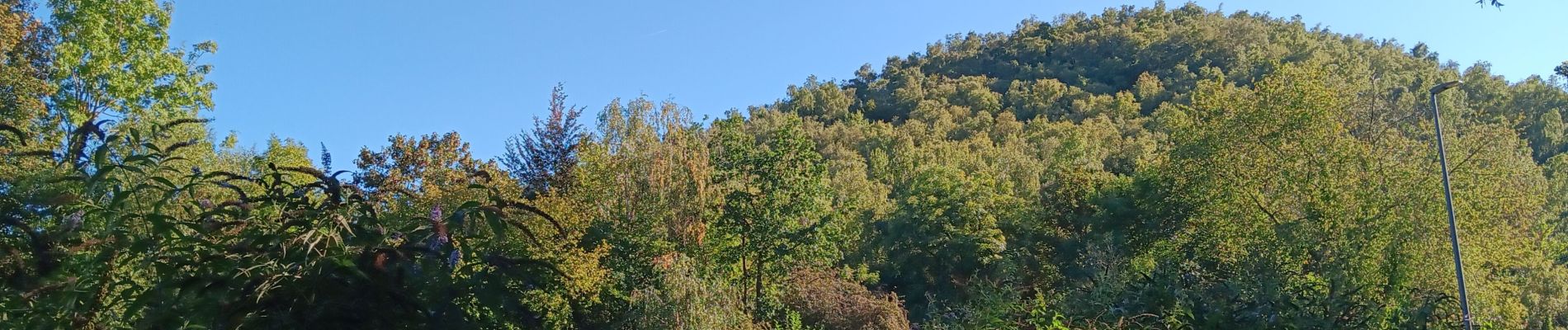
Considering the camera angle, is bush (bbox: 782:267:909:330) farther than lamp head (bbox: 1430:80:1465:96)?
Yes

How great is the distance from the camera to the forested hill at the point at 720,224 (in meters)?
3.24

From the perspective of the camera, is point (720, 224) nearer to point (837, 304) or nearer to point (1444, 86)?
point (837, 304)

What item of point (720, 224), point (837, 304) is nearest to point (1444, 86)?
point (837, 304)

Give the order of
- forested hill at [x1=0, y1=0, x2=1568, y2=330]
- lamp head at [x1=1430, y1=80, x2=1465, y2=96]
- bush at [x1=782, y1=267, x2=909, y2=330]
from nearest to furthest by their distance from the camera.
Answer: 1. forested hill at [x1=0, y1=0, x2=1568, y2=330]
2. lamp head at [x1=1430, y1=80, x2=1465, y2=96]
3. bush at [x1=782, y1=267, x2=909, y2=330]

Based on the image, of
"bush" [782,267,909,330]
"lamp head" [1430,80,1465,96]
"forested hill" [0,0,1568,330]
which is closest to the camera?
"forested hill" [0,0,1568,330]

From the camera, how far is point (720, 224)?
22.8m

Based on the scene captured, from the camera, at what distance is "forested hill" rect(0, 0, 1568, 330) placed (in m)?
3.24

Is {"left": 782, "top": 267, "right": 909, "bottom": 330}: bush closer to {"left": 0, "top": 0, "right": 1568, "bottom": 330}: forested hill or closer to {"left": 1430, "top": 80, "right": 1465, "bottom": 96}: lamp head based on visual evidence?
{"left": 0, "top": 0, "right": 1568, "bottom": 330}: forested hill

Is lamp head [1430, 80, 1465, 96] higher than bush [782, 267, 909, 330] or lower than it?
higher

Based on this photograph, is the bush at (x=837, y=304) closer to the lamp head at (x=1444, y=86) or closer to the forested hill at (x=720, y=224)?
the forested hill at (x=720, y=224)

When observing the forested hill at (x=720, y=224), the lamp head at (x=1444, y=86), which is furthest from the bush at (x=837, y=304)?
the lamp head at (x=1444, y=86)

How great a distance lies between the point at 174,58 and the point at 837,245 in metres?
13.5

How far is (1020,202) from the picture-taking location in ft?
104

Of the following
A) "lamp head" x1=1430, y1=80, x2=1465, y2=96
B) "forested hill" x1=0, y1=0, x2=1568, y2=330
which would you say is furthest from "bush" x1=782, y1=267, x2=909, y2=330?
"lamp head" x1=1430, y1=80, x2=1465, y2=96
